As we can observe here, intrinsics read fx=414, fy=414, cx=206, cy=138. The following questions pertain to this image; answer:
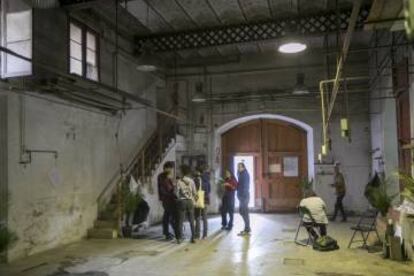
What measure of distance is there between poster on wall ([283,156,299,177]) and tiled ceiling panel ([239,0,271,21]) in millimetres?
5322

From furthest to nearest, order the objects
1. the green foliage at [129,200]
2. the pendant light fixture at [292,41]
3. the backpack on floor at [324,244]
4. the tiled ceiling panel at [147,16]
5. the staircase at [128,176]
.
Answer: the green foliage at [129,200] < the staircase at [128,176] < the tiled ceiling panel at [147,16] < the backpack on floor at [324,244] < the pendant light fixture at [292,41]

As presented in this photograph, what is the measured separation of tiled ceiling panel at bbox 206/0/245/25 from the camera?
810 centimetres

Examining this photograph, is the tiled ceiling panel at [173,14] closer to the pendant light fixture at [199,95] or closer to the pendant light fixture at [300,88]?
the pendant light fixture at [199,95]

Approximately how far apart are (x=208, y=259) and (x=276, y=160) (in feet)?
22.8

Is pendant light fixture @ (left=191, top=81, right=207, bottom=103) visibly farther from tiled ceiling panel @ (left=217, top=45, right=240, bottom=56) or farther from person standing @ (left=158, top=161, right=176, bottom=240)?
person standing @ (left=158, top=161, right=176, bottom=240)

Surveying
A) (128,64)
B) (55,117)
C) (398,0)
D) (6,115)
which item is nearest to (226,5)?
(128,64)

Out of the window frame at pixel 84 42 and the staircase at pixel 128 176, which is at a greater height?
the window frame at pixel 84 42

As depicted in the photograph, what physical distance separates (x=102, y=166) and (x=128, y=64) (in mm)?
2766

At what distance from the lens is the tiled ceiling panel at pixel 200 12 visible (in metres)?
8.16

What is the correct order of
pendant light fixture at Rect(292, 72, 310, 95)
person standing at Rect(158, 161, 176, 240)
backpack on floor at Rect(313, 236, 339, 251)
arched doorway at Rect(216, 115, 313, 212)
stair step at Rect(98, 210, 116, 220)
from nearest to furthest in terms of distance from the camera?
backpack on floor at Rect(313, 236, 339, 251), person standing at Rect(158, 161, 176, 240), stair step at Rect(98, 210, 116, 220), pendant light fixture at Rect(292, 72, 310, 95), arched doorway at Rect(216, 115, 313, 212)

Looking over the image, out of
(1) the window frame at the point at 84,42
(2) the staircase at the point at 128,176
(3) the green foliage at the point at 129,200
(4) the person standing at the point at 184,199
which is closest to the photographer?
(4) the person standing at the point at 184,199

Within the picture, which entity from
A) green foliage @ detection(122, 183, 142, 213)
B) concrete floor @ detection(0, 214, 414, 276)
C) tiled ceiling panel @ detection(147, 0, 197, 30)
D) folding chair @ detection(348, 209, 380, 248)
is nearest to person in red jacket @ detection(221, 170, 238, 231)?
concrete floor @ detection(0, 214, 414, 276)

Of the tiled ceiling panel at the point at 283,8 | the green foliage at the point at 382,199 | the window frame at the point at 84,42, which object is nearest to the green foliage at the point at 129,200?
the window frame at the point at 84,42

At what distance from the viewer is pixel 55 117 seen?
7.53m
